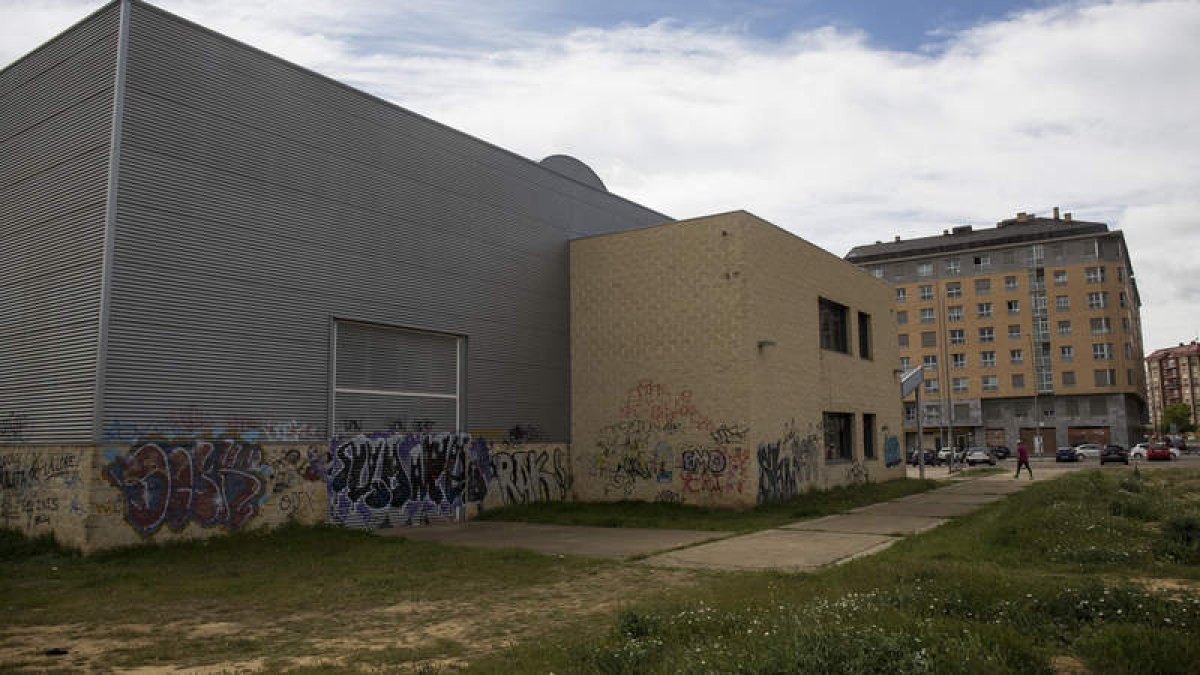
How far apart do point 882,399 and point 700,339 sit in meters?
11.6

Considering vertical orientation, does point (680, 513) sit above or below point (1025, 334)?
below

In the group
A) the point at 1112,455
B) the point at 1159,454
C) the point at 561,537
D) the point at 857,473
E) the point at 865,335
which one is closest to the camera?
the point at 561,537

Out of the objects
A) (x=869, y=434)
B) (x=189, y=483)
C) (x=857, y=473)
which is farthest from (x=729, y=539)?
(x=869, y=434)

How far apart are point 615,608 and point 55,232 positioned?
1210 centimetres

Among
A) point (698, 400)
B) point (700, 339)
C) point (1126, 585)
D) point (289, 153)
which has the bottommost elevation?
point (1126, 585)

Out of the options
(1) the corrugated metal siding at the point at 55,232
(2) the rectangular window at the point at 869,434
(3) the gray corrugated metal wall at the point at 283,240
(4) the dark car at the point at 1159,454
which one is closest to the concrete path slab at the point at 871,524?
(3) the gray corrugated metal wall at the point at 283,240

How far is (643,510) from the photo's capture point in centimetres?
1928

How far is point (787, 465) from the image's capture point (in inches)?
822

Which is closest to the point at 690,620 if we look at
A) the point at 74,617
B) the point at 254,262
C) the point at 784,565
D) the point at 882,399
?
the point at 784,565

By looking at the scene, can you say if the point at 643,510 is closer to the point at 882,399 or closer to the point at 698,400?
the point at 698,400

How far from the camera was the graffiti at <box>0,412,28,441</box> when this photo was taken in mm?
13859

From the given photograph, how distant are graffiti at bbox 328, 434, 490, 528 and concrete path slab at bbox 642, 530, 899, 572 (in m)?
6.90

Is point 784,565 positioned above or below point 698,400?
below

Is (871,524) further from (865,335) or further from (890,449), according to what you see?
(890,449)
